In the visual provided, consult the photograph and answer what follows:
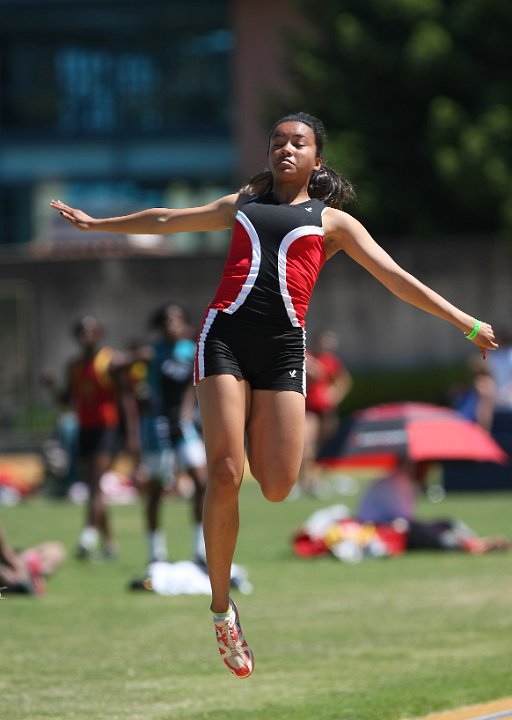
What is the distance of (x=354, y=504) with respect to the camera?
19875 millimetres

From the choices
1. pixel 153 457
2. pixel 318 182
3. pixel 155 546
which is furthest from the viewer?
pixel 153 457

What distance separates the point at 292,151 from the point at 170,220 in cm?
68

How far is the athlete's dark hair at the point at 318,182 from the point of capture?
728 centimetres

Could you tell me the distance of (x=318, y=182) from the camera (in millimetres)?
7363

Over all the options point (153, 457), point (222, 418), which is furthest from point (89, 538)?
point (222, 418)

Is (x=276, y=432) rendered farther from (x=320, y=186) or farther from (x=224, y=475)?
(x=320, y=186)

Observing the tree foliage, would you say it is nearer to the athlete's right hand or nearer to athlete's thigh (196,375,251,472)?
the athlete's right hand

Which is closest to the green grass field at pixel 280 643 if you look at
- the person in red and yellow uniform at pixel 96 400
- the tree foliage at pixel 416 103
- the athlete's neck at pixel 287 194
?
the person in red and yellow uniform at pixel 96 400

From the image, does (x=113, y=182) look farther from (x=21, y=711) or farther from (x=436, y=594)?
(x=21, y=711)

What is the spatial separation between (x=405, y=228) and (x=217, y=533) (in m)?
26.0

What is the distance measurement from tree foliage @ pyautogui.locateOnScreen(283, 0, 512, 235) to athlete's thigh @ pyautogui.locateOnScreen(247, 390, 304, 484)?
23127 millimetres

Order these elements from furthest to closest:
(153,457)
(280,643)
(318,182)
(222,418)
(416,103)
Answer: (416,103), (153,457), (280,643), (318,182), (222,418)

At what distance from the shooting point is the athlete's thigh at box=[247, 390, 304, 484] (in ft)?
23.1

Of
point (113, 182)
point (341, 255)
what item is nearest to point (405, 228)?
point (341, 255)
